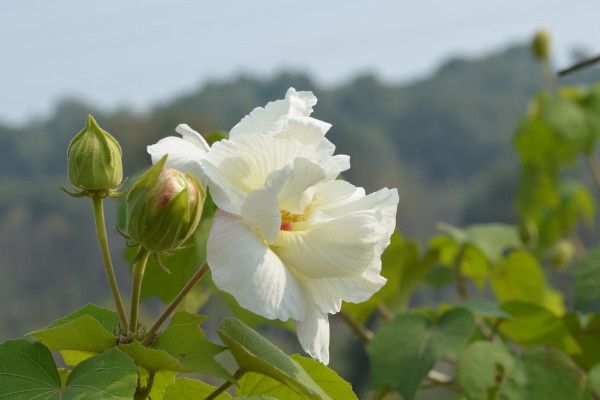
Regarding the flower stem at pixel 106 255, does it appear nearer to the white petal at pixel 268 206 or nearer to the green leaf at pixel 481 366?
the white petal at pixel 268 206

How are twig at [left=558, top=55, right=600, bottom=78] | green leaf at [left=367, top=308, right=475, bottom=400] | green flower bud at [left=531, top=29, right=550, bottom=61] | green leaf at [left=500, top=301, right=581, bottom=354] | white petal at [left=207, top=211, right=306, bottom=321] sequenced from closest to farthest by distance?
white petal at [left=207, top=211, right=306, bottom=321]
twig at [left=558, top=55, right=600, bottom=78]
green leaf at [left=367, top=308, right=475, bottom=400]
green leaf at [left=500, top=301, right=581, bottom=354]
green flower bud at [left=531, top=29, right=550, bottom=61]

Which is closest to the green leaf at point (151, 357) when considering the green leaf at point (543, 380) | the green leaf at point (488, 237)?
the green leaf at point (543, 380)

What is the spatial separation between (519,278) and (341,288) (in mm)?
1051

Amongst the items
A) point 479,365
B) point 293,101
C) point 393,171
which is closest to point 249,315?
point 479,365

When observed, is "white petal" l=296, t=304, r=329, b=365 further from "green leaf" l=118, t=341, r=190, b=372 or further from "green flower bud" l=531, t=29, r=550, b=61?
"green flower bud" l=531, t=29, r=550, b=61

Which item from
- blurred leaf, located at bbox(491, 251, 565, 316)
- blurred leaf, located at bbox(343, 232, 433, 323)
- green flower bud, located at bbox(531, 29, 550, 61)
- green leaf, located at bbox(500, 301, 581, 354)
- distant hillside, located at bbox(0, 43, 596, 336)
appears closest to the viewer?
green leaf, located at bbox(500, 301, 581, 354)

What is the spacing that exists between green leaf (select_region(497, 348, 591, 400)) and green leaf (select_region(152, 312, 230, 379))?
58 cm

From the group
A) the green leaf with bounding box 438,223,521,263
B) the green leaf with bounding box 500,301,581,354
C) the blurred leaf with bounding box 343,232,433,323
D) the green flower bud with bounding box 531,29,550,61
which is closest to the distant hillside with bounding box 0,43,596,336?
the green flower bud with bounding box 531,29,550,61

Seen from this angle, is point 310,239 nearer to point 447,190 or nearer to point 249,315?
point 249,315

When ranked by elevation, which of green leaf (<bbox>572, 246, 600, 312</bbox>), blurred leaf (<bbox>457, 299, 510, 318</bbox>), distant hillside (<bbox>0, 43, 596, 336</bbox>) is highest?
green leaf (<bbox>572, 246, 600, 312</bbox>)

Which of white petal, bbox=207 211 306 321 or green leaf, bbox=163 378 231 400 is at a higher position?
white petal, bbox=207 211 306 321

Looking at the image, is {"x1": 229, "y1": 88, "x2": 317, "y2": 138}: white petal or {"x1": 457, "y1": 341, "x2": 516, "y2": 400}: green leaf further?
{"x1": 457, "y1": 341, "x2": 516, "y2": 400}: green leaf

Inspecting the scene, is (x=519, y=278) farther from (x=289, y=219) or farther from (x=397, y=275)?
(x=289, y=219)

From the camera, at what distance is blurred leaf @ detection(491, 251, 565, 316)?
1.63m
